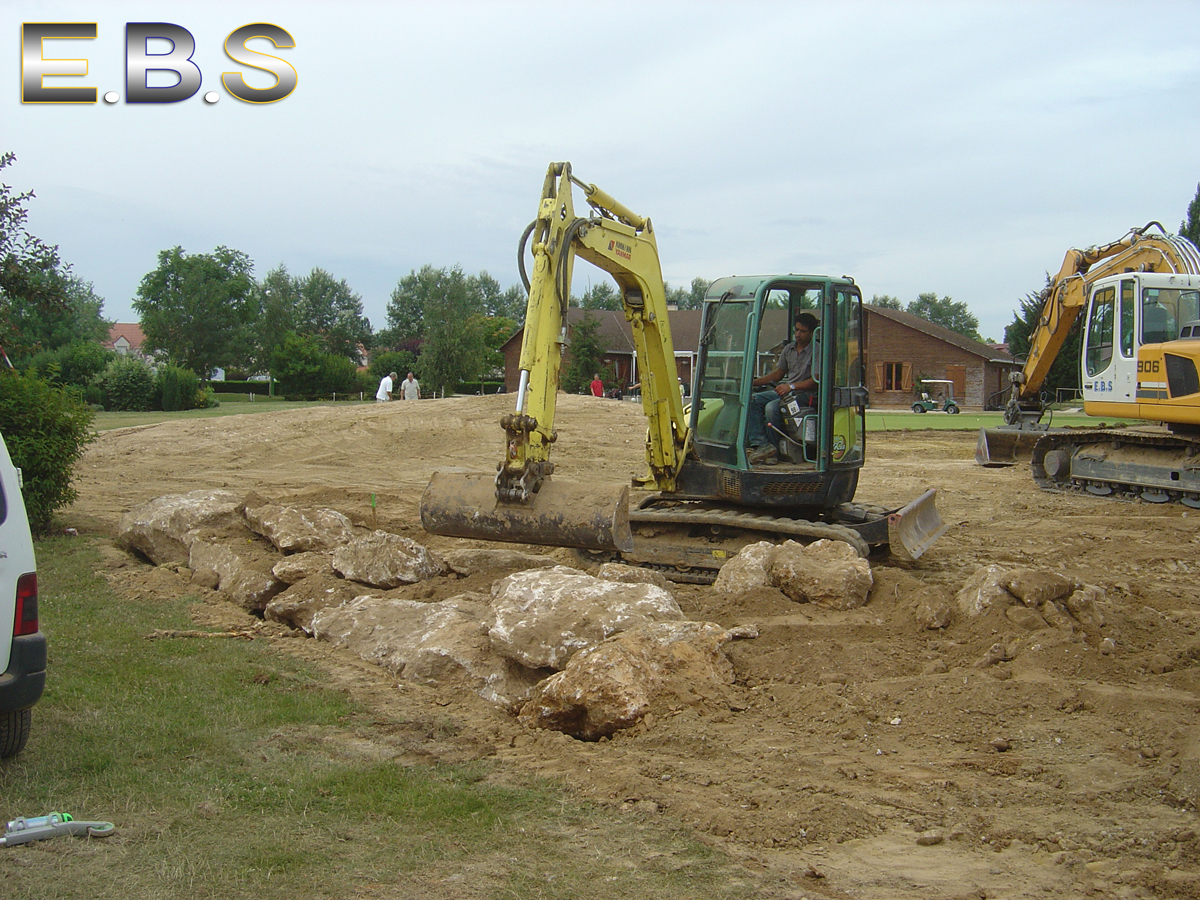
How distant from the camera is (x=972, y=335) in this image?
357ft

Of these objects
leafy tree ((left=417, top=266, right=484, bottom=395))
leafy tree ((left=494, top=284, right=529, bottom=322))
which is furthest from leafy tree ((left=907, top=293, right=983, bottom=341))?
leafy tree ((left=417, top=266, right=484, bottom=395))

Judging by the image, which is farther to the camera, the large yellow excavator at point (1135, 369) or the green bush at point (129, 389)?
the green bush at point (129, 389)

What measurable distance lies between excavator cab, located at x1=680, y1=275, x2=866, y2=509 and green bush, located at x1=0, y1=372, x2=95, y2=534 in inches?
280

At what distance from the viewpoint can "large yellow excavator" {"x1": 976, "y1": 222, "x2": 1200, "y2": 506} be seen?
13.0 m

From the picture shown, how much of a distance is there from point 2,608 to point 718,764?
3417 mm

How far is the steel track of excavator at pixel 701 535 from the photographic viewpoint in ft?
28.7

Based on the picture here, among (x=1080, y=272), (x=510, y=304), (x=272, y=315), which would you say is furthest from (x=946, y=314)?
(x=1080, y=272)

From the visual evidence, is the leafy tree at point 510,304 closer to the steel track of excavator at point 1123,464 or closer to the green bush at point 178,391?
the green bush at point 178,391

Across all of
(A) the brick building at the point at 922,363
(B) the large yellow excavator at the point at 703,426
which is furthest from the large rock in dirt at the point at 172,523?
(A) the brick building at the point at 922,363

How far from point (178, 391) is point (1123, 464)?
33.6m

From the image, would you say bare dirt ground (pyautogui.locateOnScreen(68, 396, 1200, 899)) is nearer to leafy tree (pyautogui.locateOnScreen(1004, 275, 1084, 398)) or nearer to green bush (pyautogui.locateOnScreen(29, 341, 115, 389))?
leafy tree (pyautogui.locateOnScreen(1004, 275, 1084, 398))

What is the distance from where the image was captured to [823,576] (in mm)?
6992

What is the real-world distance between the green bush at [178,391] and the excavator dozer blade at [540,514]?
32201mm

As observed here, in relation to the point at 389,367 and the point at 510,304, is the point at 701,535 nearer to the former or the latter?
the point at 389,367
